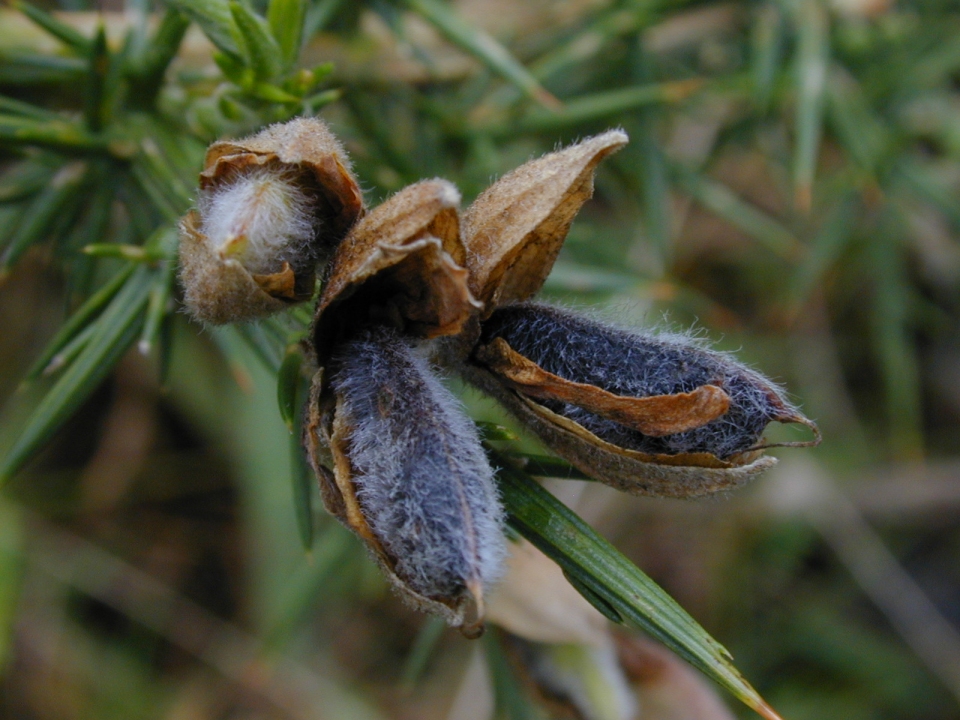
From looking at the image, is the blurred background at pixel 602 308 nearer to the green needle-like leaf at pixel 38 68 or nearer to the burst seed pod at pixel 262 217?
the green needle-like leaf at pixel 38 68

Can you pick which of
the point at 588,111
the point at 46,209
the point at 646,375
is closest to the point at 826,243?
the point at 588,111

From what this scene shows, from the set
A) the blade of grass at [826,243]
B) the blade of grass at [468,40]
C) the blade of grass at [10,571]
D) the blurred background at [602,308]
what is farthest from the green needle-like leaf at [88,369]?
the blade of grass at [826,243]

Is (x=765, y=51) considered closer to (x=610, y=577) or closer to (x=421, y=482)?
(x=610, y=577)

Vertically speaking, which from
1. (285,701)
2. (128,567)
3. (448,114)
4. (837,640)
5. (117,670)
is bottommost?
(837,640)

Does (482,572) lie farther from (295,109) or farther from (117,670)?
(117,670)

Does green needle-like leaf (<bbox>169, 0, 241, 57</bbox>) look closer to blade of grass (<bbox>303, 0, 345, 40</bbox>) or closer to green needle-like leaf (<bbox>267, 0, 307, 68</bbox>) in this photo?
green needle-like leaf (<bbox>267, 0, 307, 68</bbox>)

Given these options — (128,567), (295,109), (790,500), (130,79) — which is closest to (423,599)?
(295,109)
